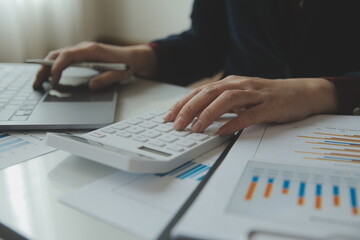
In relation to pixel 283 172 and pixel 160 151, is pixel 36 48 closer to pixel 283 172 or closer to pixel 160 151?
pixel 160 151

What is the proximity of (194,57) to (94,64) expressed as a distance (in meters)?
0.33

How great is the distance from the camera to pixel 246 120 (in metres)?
0.51

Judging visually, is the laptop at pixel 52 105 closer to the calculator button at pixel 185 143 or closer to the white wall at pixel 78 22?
the calculator button at pixel 185 143

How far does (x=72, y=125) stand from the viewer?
564 mm

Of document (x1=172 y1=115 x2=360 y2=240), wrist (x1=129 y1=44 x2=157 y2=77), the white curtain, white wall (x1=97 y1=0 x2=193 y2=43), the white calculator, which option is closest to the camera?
document (x1=172 y1=115 x2=360 y2=240)

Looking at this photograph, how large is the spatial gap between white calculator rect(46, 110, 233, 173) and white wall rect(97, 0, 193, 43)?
1.31 metres

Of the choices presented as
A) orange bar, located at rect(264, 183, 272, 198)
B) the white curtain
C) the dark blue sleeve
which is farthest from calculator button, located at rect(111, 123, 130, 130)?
the white curtain

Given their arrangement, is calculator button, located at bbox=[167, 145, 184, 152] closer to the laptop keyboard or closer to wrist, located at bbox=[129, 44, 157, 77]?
the laptop keyboard

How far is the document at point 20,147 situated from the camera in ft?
1.56

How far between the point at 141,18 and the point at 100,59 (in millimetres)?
1110

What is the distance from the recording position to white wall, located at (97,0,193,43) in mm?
1751

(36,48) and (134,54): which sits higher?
(134,54)

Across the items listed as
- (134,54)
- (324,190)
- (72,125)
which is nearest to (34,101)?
(72,125)

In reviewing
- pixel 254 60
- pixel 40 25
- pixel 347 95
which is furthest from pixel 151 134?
pixel 40 25
